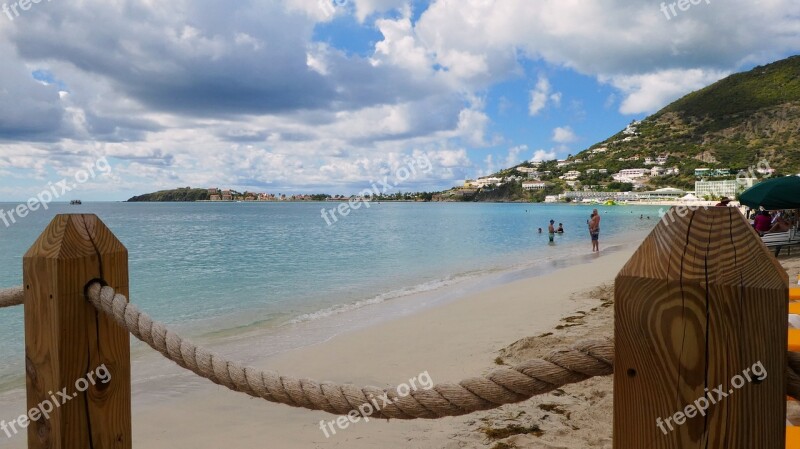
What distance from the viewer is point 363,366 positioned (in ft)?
24.0

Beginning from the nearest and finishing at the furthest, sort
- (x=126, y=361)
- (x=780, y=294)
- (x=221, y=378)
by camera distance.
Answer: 1. (x=780, y=294)
2. (x=221, y=378)
3. (x=126, y=361)

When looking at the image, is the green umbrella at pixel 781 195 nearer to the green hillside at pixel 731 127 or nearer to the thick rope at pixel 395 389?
the thick rope at pixel 395 389

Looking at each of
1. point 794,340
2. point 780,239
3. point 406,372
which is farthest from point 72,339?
point 780,239

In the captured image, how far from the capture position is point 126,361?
1932 mm

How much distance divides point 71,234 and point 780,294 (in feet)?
6.88

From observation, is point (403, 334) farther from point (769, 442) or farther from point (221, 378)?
point (769, 442)

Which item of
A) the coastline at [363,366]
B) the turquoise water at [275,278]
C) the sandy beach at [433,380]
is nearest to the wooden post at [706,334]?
Result: the sandy beach at [433,380]

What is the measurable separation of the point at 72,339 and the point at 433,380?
5126 millimetres

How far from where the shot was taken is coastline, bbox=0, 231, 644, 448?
4824mm

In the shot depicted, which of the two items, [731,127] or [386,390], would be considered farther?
[731,127]

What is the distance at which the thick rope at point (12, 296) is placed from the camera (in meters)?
1.94

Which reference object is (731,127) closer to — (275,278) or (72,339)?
(275,278)

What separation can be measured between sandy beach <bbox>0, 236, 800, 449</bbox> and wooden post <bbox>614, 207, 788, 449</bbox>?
3.41 metres

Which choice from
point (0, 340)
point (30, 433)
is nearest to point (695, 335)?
point (30, 433)
